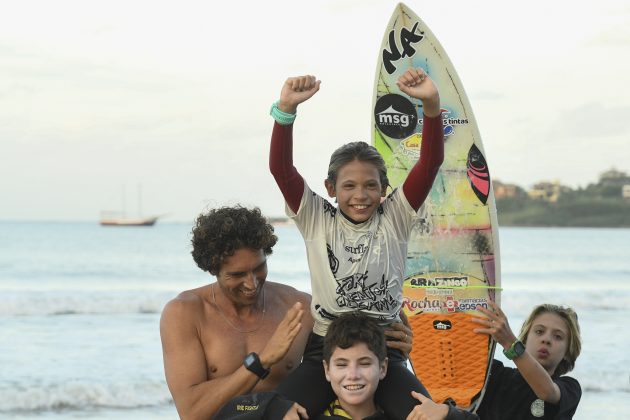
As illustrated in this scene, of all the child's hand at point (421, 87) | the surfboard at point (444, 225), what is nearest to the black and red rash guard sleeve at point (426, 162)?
the child's hand at point (421, 87)

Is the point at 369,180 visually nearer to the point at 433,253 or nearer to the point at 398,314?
the point at 398,314

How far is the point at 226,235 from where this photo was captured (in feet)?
11.9

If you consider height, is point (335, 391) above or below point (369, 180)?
below

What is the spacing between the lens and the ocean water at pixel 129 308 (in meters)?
10.4

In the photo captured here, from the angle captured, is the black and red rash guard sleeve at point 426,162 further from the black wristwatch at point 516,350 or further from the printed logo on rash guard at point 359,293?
the black wristwatch at point 516,350

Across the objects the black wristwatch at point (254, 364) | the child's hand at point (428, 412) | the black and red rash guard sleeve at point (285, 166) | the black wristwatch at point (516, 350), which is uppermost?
the black and red rash guard sleeve at point (285, 166)

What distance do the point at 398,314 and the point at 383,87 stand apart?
217 cm

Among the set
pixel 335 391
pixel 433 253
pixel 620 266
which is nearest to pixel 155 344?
pixel 433 253

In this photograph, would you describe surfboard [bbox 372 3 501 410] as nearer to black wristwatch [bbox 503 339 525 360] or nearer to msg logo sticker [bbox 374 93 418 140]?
msg logo sticker [bbox 374 93 418 140]

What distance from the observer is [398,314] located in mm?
3928

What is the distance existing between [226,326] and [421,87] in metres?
1.14

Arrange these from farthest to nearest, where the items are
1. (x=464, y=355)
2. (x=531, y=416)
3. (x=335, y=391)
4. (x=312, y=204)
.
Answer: (x=464, y=355) → (x=531, y=416) → (x=312, y=204) → (x=335, y=391)

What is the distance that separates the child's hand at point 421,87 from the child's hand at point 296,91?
312mm

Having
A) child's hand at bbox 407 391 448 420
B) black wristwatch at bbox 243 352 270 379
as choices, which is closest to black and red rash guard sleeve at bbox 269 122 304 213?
black wristwatch at bbox 243 352 270 379
